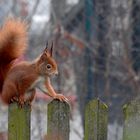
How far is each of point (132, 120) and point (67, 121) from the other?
0.92ft

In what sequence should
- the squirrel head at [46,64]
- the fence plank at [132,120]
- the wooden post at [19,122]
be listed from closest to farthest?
the fence plank at [132,120] → the wooden post at [19,122] → the squirrel head at [46,64]

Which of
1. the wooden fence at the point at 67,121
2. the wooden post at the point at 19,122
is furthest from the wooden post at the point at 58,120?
the wooden post at the point at 19,122

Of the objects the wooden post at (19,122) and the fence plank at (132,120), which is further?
the wooden post at (19,122)

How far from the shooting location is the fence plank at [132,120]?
268 cm

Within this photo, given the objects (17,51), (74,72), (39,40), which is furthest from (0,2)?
(17,51)

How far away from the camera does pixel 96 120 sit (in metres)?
2.76

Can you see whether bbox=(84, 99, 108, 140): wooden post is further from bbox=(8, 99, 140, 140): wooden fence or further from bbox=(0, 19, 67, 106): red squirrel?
bbox=(0, 19, 67, 106): red squirrel

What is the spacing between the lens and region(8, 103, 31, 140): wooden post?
9.15ft

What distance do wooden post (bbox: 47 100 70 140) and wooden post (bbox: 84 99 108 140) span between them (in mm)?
89

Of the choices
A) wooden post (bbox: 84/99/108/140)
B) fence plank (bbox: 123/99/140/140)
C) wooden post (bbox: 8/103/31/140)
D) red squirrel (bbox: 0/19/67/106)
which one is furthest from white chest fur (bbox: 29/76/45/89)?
fence plank (bbox: 123/99/140/140)

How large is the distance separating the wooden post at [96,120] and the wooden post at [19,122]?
0.26m

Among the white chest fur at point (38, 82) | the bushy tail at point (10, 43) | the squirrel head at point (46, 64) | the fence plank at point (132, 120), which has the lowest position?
the fence plank at point (132, 120)

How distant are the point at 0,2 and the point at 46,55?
8.06 ft

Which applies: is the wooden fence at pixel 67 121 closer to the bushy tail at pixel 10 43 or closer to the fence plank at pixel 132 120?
the fence plank at pixel 132 120
